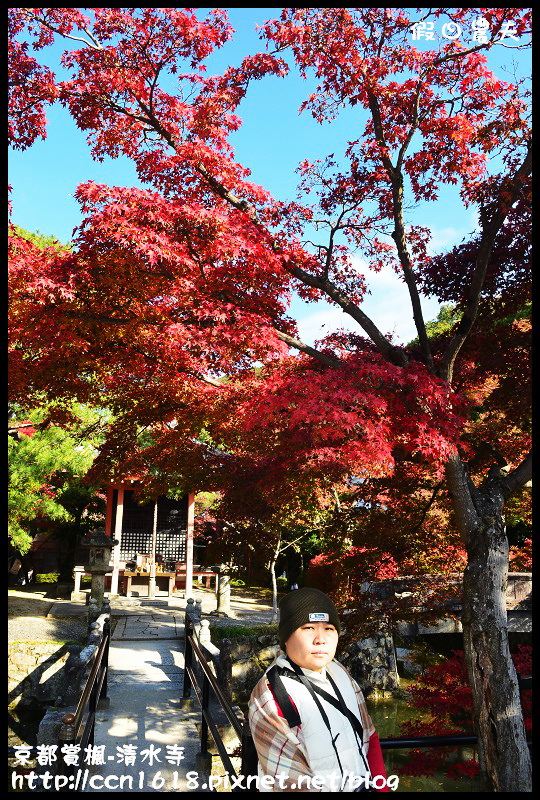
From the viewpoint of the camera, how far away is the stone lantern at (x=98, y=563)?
13031mm

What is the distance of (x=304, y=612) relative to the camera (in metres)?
2.62

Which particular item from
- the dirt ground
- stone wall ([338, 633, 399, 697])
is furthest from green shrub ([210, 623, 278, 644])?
the dirt ground

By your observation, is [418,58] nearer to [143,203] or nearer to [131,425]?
[143,203]

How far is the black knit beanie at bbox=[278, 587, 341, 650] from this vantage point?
2604 millimetres

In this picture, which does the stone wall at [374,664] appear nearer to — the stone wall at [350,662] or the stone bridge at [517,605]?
the stone wall at [350,662]

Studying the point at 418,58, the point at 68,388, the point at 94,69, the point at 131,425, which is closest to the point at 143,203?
the point at 94,69

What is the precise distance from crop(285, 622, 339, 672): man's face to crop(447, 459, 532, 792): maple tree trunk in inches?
136

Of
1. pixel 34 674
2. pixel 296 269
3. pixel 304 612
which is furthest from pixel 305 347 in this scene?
pixel 34 674

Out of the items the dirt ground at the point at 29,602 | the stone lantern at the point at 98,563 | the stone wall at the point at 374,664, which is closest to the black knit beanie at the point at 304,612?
the stone wall at the point at 374,664

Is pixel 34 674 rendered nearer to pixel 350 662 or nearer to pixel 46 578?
pixel 350 662

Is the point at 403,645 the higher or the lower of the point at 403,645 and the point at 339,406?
the lower

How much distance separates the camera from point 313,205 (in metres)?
7.33

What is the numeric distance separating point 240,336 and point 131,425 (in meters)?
3.88

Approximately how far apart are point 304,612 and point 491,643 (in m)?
3.91
